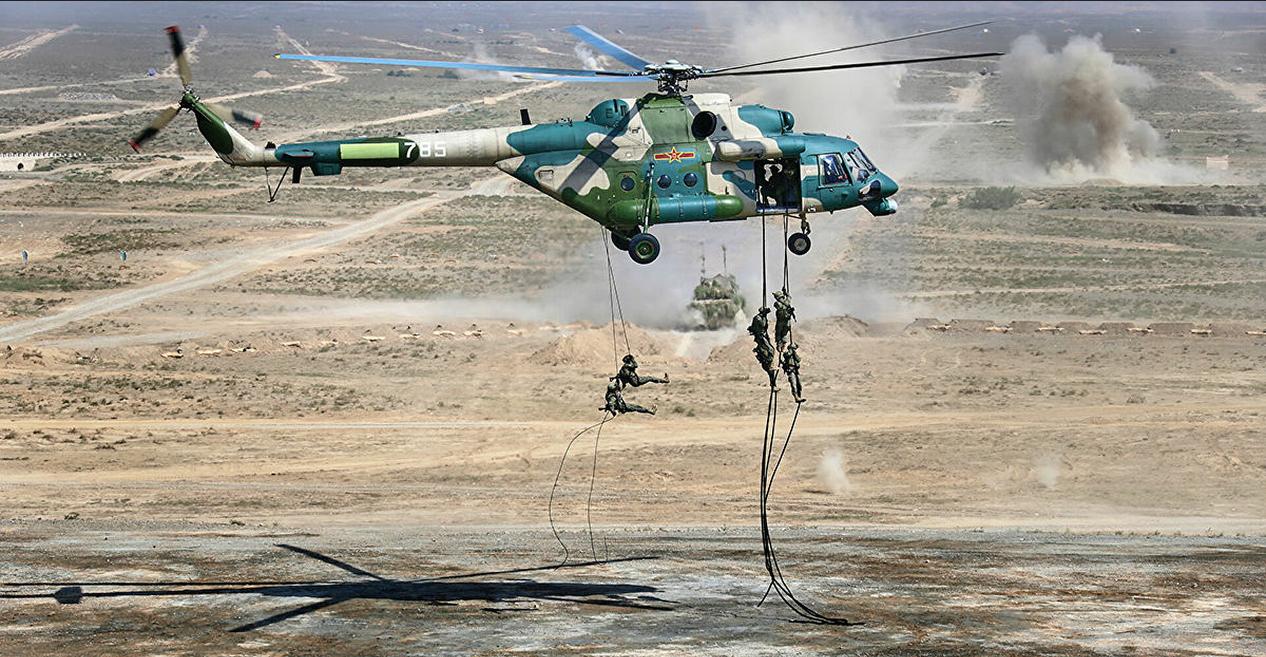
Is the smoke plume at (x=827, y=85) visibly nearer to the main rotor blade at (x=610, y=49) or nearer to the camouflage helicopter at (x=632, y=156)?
the main rotor blade at (x=610, y=49)

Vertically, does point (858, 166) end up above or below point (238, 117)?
below

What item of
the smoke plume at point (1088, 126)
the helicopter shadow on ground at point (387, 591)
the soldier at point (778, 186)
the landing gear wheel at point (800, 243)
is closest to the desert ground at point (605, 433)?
the helicopter shadow on ground at point (387, 591)

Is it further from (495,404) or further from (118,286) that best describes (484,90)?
(495,404)

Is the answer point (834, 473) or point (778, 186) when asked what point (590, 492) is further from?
point (778, 186)

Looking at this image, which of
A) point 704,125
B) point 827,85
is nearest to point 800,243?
point 704,125

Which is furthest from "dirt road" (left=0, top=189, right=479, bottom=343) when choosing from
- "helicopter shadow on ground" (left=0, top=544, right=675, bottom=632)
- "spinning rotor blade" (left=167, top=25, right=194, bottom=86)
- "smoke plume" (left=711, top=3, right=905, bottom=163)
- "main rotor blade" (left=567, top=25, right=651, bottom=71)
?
"spinning rotor blade" (left=167, top=25, right=194, bottom=86)

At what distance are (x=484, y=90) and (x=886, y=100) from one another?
158ft

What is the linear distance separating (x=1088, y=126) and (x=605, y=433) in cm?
5820

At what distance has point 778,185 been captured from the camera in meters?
26.0

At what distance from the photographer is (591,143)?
82.6 feet

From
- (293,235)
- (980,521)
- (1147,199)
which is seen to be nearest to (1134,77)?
(1147,199)

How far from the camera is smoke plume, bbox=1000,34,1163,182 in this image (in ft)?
291

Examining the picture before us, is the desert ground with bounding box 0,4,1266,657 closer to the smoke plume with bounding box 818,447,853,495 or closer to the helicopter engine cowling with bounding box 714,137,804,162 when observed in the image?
the smoke plume with bounding box 818,447,853,495

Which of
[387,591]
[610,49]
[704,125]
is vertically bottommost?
[387,591]
